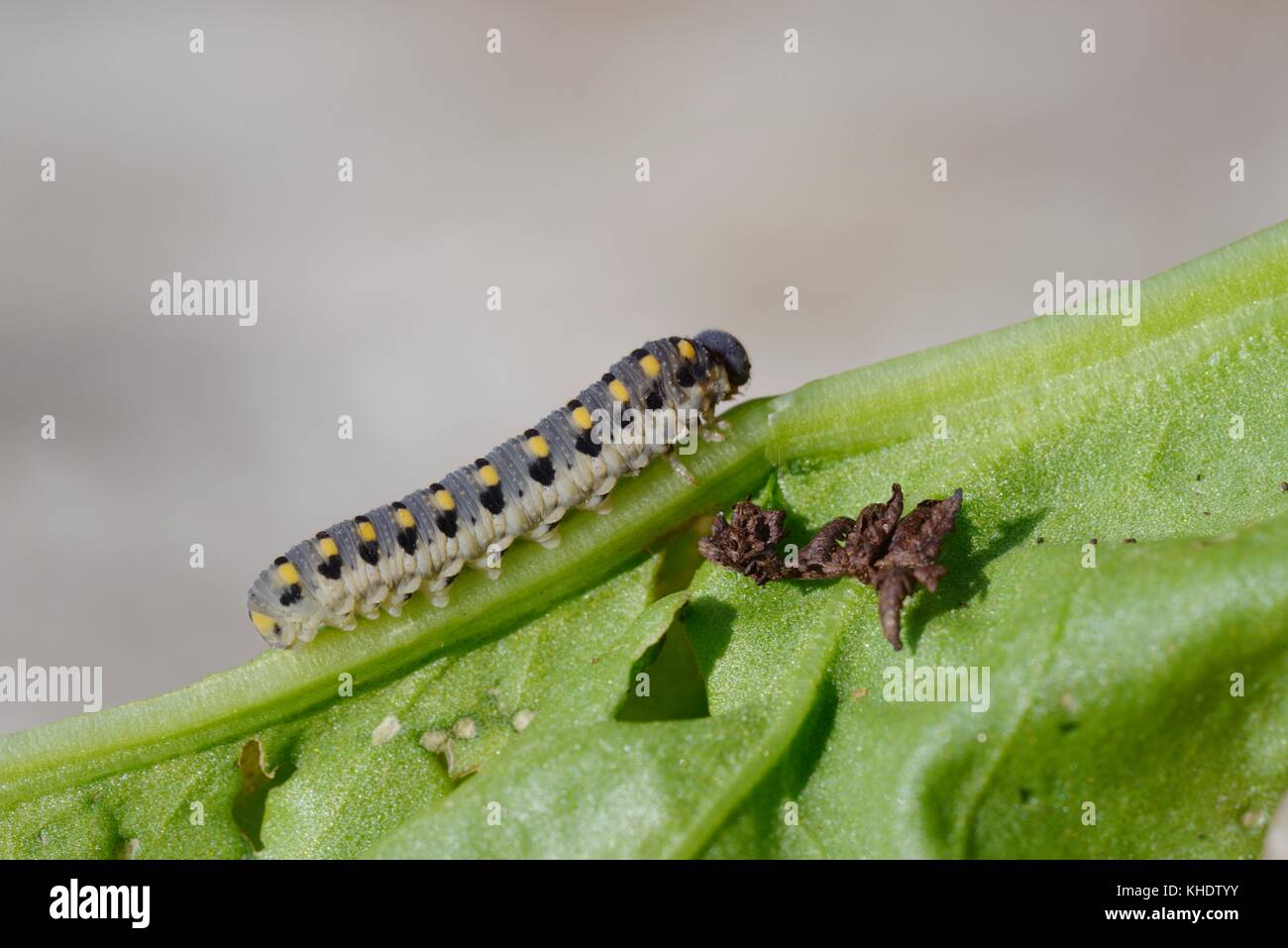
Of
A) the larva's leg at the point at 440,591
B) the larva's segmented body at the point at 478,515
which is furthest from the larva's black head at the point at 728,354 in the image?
the larva's leg at the point at 440,591

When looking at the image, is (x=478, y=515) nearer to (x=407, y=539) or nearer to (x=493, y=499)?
(x=493, y=499)

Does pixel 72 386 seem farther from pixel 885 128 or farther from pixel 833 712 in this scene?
pixel 833 712

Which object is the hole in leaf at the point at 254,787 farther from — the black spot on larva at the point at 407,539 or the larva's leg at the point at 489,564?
the larva's leg at the point at 489,564

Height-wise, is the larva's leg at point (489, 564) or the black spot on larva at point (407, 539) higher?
the black spot on larva at point (407, 539)

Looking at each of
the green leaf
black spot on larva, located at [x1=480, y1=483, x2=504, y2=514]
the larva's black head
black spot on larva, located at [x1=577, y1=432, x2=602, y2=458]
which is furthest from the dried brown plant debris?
the larva's black head

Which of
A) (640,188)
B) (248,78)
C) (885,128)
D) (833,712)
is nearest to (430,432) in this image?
(640,188)
